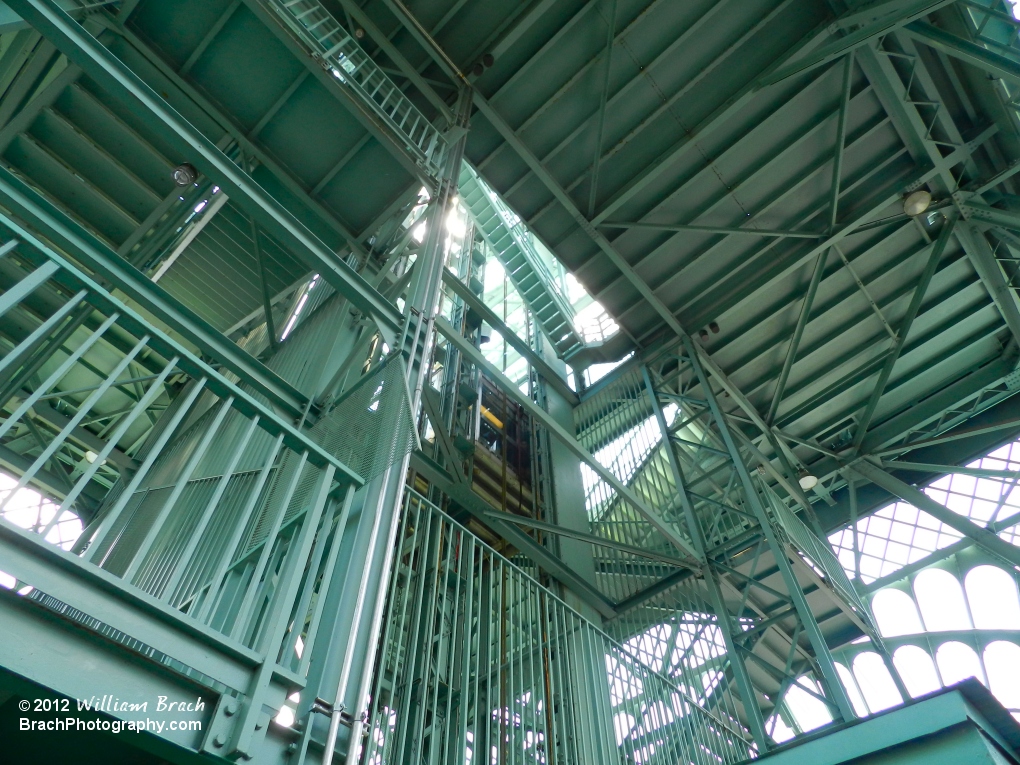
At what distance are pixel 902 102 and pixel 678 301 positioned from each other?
5233mm

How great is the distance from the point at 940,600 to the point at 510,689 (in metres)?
15.4

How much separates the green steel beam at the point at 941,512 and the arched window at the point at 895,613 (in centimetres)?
392

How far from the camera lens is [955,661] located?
16828 millimetres

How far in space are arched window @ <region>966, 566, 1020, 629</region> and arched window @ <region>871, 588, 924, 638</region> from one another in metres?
1.43

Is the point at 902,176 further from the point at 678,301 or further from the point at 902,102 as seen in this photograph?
the point at 678,301

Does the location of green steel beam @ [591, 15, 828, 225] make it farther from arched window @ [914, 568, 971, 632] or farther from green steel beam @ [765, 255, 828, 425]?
arched window @ [914, 568, 971, 632]

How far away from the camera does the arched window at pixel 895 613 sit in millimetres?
17875

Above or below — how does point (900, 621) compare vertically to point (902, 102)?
below

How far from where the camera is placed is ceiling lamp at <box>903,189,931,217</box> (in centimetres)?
1164

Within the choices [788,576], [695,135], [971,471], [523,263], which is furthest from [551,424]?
[523,263]

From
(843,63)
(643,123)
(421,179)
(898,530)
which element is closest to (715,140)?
(643,123)

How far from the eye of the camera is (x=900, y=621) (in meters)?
18.1

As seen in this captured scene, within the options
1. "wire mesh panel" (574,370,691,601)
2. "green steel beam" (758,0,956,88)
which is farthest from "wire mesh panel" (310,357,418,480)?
"green steel beam" (758,0,956,88)

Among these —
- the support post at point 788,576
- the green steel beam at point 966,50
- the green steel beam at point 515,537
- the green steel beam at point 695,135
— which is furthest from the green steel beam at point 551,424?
the green steel beam at point 966,50
